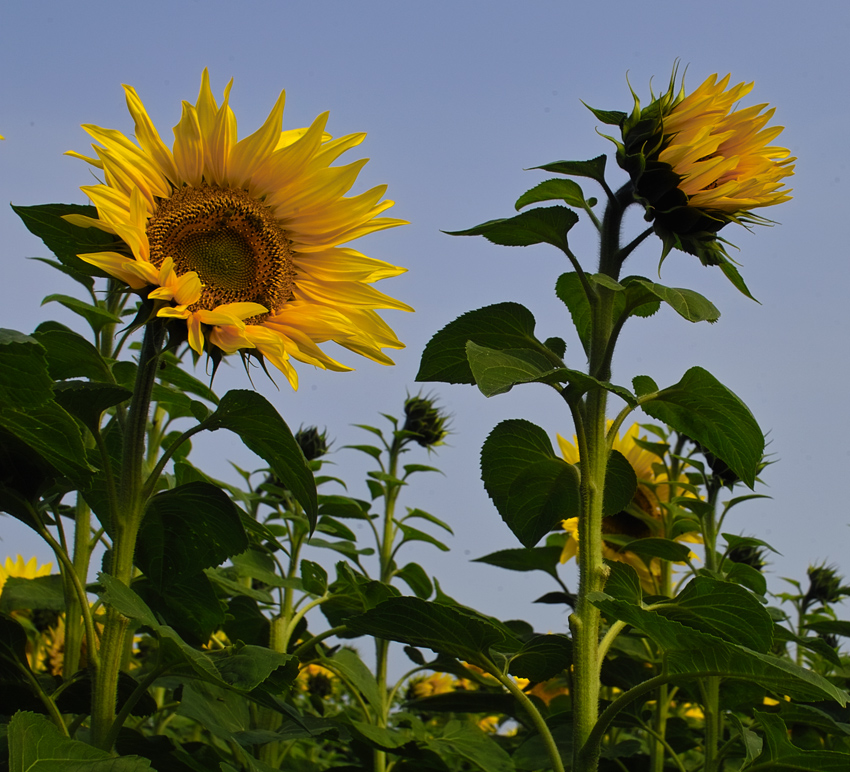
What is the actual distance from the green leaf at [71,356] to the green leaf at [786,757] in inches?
46.0

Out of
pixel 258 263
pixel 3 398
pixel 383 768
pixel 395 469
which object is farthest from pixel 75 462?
pixel 395 469

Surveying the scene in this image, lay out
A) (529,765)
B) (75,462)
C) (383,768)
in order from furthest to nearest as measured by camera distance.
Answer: (383,768) < (529,765) < (75,462)

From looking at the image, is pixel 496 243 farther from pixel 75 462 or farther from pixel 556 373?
pixel 75 462

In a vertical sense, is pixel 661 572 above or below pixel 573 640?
above

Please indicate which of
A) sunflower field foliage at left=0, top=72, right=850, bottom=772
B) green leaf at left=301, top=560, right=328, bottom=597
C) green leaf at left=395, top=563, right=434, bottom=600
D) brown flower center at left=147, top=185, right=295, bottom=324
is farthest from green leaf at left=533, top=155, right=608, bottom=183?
green leaf at left=395, top=563, right=434, bottom=600

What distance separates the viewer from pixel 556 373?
1313 mm

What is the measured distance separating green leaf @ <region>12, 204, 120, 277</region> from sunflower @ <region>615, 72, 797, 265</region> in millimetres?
848

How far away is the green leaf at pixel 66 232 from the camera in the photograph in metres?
1.35

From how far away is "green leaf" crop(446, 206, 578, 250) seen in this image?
1506 mm

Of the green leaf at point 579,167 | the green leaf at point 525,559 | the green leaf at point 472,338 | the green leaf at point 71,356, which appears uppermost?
the green leaf at point 579,167

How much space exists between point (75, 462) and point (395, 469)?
67.4 inches

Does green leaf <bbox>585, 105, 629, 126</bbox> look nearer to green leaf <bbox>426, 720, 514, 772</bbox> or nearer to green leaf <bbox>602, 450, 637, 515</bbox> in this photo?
green leaf <bbox>602, 450, 637, 515</bbox>

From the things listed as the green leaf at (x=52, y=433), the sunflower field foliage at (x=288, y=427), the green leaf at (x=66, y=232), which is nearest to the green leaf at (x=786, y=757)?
the sunflower field foliage at (x=288, y=427)

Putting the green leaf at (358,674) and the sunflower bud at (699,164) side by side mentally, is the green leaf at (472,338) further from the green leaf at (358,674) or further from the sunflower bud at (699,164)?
the green leaf at (358,674)
